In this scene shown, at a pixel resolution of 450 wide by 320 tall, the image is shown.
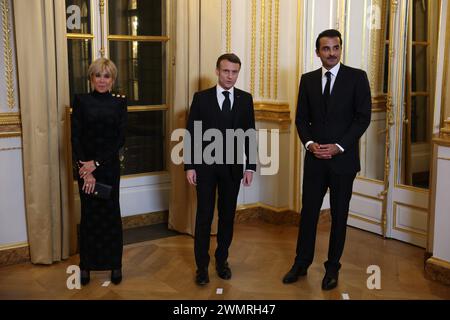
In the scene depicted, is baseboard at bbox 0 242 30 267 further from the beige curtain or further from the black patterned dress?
the black patterned dress

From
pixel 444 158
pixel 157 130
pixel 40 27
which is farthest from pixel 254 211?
pixel 40 27

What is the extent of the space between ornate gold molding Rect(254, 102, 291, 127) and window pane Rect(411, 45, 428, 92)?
105 centimetres

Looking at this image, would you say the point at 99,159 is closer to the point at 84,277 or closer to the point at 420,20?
the point at 84,277

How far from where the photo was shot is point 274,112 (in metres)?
4.86

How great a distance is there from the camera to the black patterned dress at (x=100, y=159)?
3391 millimetres

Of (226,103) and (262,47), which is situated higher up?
(262,47)

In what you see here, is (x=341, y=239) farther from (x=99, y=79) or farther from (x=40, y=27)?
(x=40, y=27)

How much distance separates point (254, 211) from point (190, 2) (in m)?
1.94

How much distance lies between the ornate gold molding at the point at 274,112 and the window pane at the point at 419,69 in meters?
1.05

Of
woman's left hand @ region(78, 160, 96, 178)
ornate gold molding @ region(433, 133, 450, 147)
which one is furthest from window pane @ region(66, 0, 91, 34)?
ornate gold molding @ region(433, 133, 450, 147)

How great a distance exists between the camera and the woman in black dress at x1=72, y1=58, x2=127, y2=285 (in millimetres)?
3379

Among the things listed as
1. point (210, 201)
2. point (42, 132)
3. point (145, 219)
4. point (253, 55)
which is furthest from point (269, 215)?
point (42, 132)

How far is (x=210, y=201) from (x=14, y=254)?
1461 millimetres

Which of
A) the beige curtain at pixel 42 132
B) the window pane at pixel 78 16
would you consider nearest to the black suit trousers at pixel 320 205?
the beige curtain at pixel 42 132
